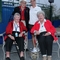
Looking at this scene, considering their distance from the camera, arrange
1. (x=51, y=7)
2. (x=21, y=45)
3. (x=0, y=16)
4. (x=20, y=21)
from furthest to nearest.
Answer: (x=51, y=7)
(x=0, y=16)
(x=20, y=21)
(x=21, y=45)

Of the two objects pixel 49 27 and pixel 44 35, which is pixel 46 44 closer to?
pixel 44 35

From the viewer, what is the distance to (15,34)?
618 centimetres

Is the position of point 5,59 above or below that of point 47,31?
below

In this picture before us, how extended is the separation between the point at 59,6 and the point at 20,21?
354cm

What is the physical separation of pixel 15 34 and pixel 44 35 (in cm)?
72

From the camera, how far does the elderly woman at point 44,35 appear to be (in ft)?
19.2

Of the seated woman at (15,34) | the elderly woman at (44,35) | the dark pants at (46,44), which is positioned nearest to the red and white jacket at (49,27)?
the elderly woman at (44,35)

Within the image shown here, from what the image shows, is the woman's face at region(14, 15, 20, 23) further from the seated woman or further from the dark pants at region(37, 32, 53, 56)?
the dark pants at region(37, 32, 53, 56)

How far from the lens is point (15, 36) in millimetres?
6168

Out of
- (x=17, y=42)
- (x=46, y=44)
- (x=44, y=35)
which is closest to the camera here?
(x=46, y=44)

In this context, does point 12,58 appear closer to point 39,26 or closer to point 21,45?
point 21,45

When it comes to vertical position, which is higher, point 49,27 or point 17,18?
point 17,18

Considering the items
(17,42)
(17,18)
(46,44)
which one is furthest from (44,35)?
(17,18)

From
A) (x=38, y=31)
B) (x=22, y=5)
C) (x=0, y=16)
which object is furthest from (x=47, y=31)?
(x=0, y=16)
